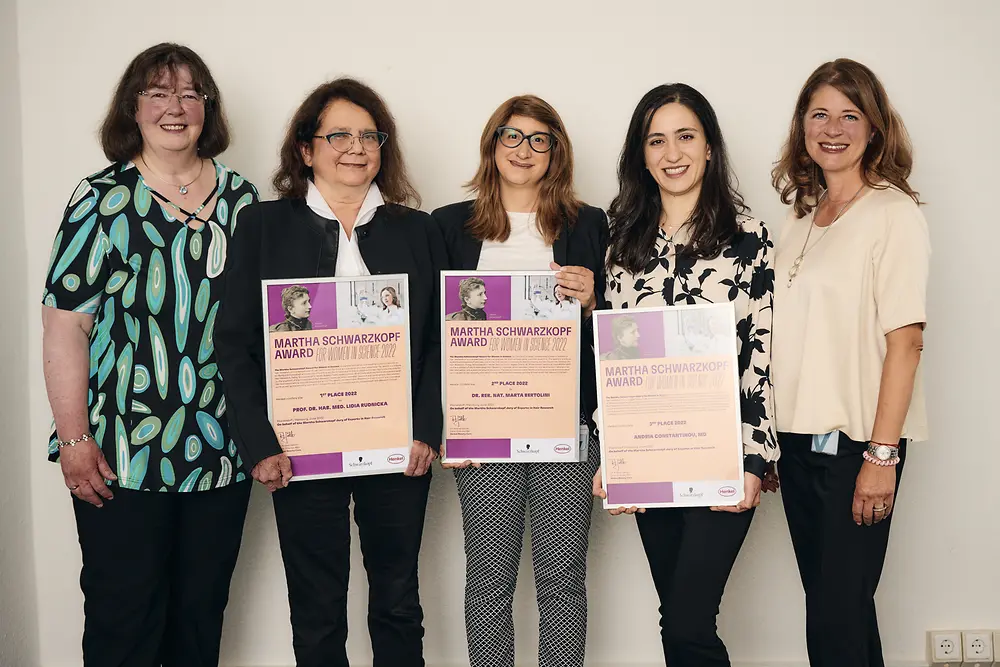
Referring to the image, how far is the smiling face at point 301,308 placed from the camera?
6.40 feet

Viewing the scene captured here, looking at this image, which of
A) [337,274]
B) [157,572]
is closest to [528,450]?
[337,274]

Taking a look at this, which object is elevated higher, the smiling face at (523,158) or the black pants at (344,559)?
the smiling face at (523,158)

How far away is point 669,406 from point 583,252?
0.50 meters

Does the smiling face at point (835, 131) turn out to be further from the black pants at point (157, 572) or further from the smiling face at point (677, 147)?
the black pants at point (157, 572)

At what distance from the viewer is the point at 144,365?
2.03m

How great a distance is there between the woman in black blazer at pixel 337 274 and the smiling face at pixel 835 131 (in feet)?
3.41

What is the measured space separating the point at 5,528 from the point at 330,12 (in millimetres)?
2077

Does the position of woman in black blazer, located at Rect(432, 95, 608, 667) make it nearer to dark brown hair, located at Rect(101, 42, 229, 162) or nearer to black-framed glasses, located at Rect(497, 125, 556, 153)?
black-framed glasses, located at Rect(497, 125, 556, 153)

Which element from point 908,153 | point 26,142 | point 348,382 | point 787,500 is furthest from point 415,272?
A: point 26,142

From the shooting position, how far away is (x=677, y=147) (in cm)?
194

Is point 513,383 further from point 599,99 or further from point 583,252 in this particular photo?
point 599,99

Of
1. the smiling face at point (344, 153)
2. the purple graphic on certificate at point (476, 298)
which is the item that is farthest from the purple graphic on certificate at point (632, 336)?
the smiling face at point (344, 153)

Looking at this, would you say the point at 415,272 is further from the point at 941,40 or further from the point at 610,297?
the point at 941,40

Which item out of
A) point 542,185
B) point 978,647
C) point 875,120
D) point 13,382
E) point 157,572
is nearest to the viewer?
point 875,120
